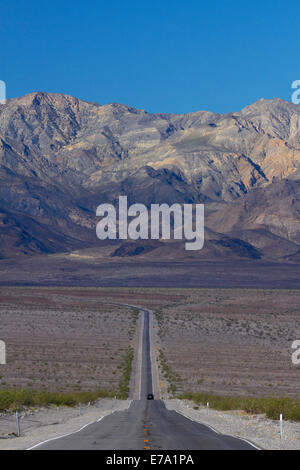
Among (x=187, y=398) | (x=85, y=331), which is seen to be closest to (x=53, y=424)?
(x=187, y=398)

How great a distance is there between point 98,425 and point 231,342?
59.8 m

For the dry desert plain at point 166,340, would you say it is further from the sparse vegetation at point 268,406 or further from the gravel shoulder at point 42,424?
the gravel shoulder at point 42,424

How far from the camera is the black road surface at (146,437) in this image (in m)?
17.2

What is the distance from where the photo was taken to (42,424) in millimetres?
27094

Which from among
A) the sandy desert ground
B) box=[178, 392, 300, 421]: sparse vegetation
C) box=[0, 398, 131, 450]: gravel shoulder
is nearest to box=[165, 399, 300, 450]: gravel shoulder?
box=[178, 392, 300, 421]: sparse vegetation

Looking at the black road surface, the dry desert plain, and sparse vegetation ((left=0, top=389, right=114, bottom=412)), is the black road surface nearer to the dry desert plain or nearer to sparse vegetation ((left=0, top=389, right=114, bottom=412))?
sparse vegetation ((left=0, top=389, right=114, bottom=412))

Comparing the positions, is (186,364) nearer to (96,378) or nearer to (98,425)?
(96,378)

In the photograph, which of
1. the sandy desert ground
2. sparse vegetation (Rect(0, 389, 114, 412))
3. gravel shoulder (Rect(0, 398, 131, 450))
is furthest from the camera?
the sandy desert ground

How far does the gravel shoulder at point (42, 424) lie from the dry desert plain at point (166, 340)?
14.7 meters

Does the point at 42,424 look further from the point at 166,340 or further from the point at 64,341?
the point at 166,340

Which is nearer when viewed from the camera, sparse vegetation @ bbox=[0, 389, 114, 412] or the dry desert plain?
sparse vegetation @ bbox=[0, 389, 114, 412]

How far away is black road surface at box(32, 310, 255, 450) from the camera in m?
17.2

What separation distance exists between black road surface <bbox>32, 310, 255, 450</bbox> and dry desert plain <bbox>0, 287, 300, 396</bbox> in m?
23.4

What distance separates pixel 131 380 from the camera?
5600 centimetres
